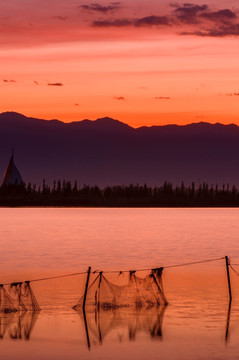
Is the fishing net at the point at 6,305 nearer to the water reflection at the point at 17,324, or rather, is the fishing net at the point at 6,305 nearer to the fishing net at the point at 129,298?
the water reflection at the point at 17,324

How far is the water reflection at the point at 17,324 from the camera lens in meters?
41.3

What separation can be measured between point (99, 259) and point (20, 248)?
20.4 meters

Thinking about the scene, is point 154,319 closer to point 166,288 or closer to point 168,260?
point 166,288

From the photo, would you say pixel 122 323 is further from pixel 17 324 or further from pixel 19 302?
pixel 19 302

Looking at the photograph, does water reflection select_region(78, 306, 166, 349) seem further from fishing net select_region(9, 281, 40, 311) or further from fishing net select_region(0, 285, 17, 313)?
fishing net select_region(0, 285, 17, 313)

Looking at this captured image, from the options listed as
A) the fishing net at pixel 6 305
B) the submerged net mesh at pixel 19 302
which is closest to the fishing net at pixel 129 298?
the submerged net mesh at pixel 19 302

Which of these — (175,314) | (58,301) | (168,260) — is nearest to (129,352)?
(175,314)

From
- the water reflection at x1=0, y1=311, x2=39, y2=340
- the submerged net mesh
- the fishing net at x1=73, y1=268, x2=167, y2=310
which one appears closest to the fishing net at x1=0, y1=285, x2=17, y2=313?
the submerged net mesh

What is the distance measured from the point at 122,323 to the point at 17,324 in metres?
5.58

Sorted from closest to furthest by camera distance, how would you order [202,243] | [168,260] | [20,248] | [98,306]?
[98,306]
[168,260]
[20,248]
[202,243]

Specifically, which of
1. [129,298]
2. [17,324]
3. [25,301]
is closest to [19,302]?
[25,301]

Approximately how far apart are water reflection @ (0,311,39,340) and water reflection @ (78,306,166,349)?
2838 mm

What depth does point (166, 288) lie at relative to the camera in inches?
2367

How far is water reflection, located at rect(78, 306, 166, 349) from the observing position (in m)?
41.7
